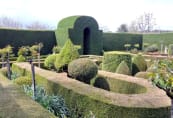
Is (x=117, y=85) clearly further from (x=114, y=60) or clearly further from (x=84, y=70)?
(x=114, y=60)

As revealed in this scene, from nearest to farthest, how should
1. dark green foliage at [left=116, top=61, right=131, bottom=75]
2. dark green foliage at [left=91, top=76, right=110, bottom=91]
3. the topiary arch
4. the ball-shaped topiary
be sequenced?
dark green foliage at [left=91, top=76, right=110, bottom=91], the ball-shaped topiary, dark green foliage at [left=116, top=61, right=131, bottom=75], the topiary arch

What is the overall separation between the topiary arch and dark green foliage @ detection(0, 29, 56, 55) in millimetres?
795

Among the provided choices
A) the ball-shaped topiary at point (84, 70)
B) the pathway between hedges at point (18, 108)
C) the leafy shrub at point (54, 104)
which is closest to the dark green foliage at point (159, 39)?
the ball-shaped topiary at point (84, 70)

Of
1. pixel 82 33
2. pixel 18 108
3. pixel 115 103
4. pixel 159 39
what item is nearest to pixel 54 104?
pixel 115 103

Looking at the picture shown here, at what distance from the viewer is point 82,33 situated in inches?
904

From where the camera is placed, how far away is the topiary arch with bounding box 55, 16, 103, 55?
22.5 m

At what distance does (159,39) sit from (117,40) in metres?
5.78

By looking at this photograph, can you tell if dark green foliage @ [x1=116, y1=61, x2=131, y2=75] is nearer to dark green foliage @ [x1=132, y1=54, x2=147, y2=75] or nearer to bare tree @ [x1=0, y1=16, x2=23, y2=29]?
dark green foliage @ [x1=132, y1=54, x2=147, y2=75]

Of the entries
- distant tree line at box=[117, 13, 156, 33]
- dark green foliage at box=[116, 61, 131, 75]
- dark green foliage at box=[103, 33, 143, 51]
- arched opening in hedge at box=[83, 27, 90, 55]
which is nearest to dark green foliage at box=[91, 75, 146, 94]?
dark green foliage at box=[116, 61, 131, 75]

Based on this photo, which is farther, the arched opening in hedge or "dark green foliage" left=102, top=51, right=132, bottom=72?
the arched opening in hedge

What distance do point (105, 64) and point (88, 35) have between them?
10740 mm

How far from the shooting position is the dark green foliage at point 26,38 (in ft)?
68.3

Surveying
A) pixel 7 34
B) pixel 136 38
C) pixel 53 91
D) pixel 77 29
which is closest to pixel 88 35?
pixel 77 29

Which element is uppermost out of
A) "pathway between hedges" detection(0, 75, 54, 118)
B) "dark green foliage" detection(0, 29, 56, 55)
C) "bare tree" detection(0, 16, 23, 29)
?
"bare tree" detection(0, 16, 23, 29)
